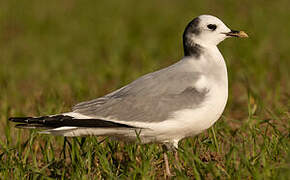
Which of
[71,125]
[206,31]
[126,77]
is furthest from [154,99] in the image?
[126,77]

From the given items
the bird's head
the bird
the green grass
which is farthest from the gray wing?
the bird's head

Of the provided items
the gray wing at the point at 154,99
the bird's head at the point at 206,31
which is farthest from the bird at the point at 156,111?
the bird's head at the point at 206,31

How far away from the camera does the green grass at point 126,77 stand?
4723 mm

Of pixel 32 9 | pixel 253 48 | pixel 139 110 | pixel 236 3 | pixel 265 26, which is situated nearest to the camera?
pixel 139 110

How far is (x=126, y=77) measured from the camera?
8.54 meters

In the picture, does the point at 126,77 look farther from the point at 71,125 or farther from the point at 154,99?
the point at 71,125

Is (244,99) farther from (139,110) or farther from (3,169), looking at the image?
(3,169)

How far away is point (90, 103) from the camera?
499 centimetres

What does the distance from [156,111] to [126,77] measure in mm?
3811

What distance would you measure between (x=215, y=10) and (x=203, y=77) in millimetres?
7784

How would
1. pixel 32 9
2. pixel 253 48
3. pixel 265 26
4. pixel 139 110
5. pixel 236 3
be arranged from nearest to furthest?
pixel 139 110 < pixel 253 48 < pixel 265 26 < pixel 236 3 < pixel 32 9

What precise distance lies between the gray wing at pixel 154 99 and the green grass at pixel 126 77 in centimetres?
28

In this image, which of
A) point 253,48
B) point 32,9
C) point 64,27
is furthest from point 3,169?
point 32,9

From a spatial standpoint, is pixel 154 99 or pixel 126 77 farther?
pixel 126 77
